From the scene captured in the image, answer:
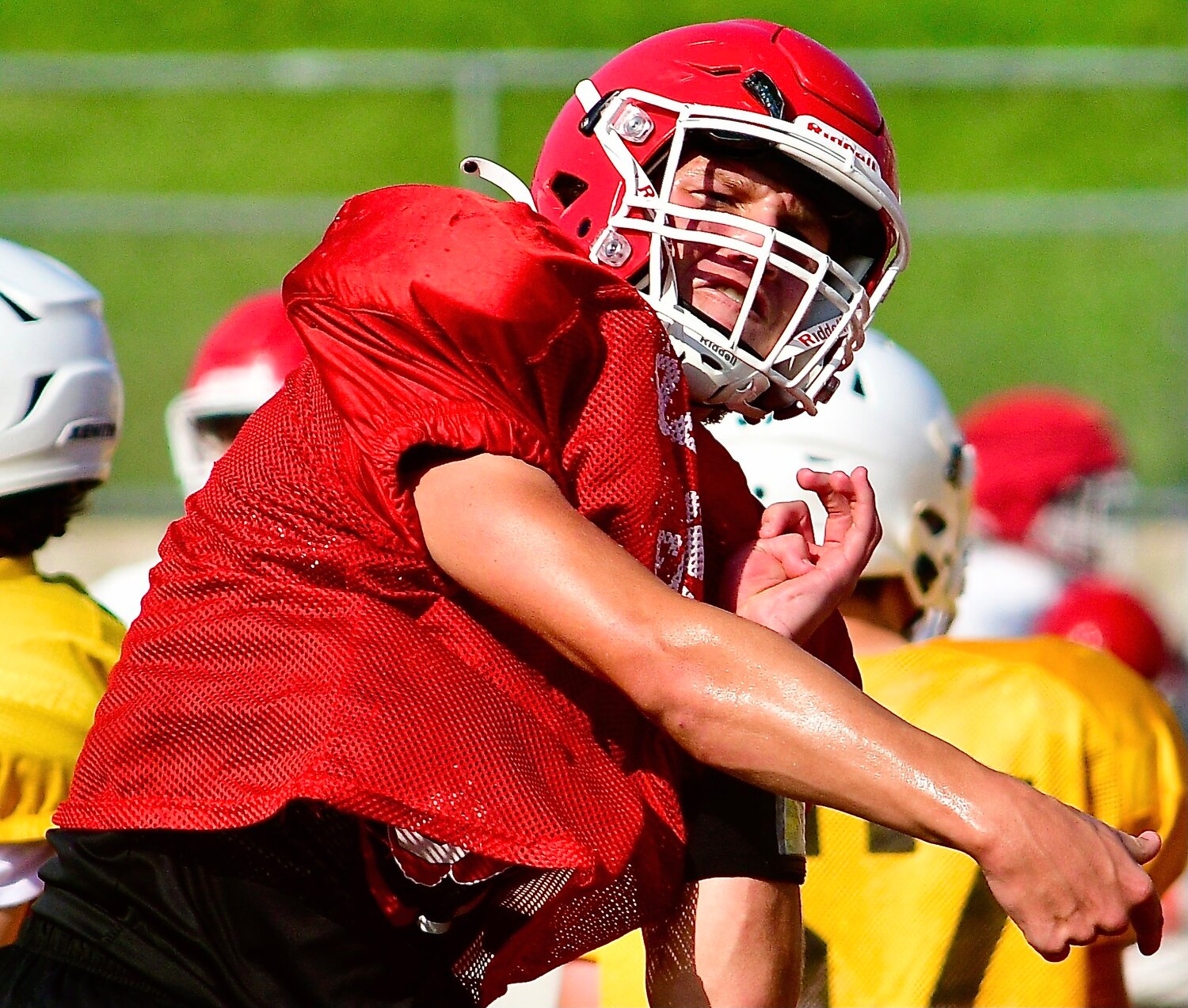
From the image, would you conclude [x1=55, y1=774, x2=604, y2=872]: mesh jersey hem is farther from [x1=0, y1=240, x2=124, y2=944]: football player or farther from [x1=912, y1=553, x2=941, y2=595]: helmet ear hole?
[x1=912, y1=553, x2=941, y2=595]: helmet ear hole

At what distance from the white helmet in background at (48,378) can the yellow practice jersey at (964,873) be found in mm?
1452

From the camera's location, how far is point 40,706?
262 cm

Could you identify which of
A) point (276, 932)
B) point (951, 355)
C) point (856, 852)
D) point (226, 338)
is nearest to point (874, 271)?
point (856, 852)

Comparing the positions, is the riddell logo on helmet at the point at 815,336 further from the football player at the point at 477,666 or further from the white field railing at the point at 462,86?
the white field railing at the point at 462,86

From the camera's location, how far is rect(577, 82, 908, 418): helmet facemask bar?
216cm

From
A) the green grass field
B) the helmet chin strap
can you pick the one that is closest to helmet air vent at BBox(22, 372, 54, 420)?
the helmet chin strap

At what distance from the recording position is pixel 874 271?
249 cm

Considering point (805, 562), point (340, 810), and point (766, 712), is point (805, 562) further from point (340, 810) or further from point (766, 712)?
point (340, 810)

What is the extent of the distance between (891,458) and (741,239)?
4.22 feet

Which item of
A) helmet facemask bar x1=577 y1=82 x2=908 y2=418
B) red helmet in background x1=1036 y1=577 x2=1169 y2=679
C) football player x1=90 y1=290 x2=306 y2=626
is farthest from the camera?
red helmet in background x1=1036 y1=577 x2=1169 y2=679

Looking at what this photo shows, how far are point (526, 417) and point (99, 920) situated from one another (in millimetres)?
735

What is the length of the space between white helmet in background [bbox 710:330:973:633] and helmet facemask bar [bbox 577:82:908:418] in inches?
38.3

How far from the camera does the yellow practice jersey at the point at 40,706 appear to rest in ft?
8.52

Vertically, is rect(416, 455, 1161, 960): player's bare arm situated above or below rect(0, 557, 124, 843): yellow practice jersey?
above
